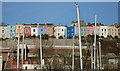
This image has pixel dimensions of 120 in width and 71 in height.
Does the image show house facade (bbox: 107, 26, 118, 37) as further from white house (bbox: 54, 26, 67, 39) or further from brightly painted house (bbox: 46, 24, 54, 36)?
brightly painted house (bbox: 46, 24, 54, 36)

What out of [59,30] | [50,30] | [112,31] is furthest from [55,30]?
[112,31]

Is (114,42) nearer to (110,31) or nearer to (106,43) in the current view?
(106,43)

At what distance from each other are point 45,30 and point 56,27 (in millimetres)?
2243

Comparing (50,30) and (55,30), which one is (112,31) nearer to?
(55,30)

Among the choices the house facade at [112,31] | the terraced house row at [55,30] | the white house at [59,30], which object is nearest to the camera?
the terraced house row at [55,30]

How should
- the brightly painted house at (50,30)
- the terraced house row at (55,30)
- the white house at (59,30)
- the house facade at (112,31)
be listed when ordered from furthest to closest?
the house facade at (112,31) < the white house at (59,30) < the brightly painted house at (50,30) < the terraced house row at (55,30)

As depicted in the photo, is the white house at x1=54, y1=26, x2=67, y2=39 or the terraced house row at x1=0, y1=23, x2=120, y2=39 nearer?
the terraced house row at x1=0, y1=23, x2=120, y2=39

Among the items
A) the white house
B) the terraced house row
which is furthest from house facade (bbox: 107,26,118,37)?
the white house

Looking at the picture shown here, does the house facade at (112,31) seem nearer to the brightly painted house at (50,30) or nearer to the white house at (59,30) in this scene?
the white house at (59,30)

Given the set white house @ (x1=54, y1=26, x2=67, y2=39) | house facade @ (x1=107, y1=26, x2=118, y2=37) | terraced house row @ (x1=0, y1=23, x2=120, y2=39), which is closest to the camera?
terraced house row @ (x1=0, y1=23, x2=120, y2=39)

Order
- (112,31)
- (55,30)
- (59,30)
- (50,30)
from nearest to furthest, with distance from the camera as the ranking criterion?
1. (50,30)
2. (59,30)
3. (55,30)
4. (112,31)

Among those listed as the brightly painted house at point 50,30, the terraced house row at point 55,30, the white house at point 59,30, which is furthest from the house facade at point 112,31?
the brightly painted house at point 50,30

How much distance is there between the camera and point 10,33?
151 ft

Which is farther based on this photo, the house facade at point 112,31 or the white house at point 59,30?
the house facade at point 112,31
